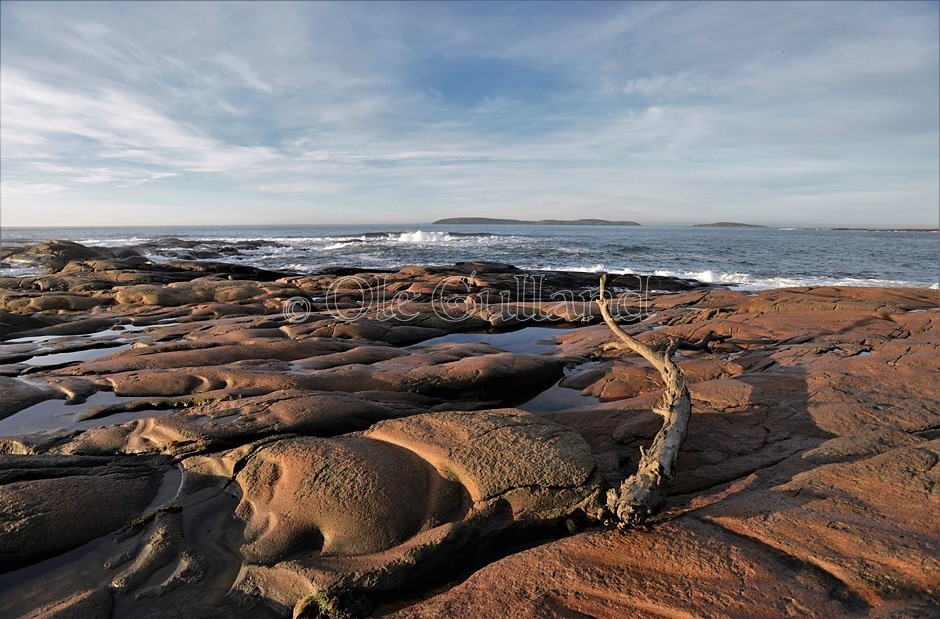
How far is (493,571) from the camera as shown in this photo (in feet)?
9.53

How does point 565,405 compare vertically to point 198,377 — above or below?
below

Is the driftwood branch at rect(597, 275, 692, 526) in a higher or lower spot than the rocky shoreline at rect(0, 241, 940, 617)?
higher

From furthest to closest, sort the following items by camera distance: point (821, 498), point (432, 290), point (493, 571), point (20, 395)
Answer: point (432, 290)
point (20, 395)
point (821, 498)
point (493, 571)

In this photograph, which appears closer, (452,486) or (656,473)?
(656,473)

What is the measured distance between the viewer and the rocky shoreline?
277 centimetres

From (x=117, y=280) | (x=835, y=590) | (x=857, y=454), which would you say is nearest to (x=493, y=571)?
(x=835, y=590)

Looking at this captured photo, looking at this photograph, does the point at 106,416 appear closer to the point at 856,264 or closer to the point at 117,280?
the point at 117,280

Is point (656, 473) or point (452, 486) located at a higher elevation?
point (656, 473)

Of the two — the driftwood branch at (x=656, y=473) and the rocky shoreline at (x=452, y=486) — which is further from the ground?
the driftwood branch at (x=656, y=473)

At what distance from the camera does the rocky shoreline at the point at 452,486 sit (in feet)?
9.08

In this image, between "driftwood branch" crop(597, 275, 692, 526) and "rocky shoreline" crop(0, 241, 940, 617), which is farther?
"driftwood branch" crop(597, 275, 692, 526)

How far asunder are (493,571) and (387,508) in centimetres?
97

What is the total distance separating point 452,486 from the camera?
146 inches

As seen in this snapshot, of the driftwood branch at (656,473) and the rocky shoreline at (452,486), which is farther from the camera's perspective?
the driftwood branch at (656,473)
